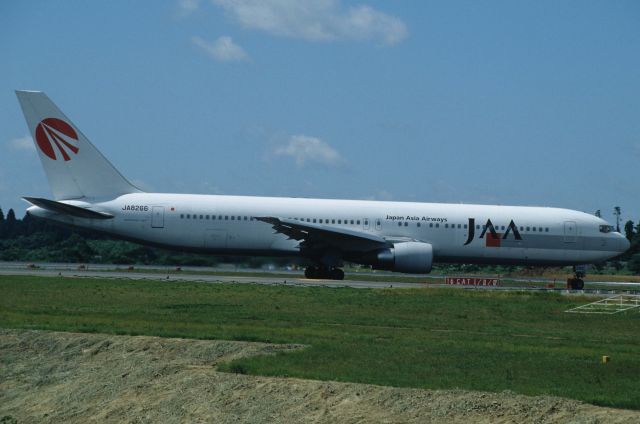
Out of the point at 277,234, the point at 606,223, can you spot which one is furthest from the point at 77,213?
the point at 606,223

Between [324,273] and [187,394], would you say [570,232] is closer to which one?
[324,273]

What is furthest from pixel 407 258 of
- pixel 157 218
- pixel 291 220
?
pixel 157 218

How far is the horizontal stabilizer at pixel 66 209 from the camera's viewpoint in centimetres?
4188

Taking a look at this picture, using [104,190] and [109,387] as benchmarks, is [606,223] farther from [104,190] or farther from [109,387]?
[109,387]

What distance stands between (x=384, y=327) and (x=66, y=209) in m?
23.4

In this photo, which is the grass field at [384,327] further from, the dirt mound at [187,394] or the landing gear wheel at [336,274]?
the landing gear wheel at [336,274]

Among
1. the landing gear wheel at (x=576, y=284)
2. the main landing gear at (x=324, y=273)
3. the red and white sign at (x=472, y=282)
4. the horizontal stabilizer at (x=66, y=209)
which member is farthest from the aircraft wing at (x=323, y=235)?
the landing gear wheel at (x=576, y=284)

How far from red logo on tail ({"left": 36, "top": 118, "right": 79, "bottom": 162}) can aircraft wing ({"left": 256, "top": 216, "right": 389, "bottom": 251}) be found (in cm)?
1021

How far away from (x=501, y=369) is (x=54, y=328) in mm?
11533

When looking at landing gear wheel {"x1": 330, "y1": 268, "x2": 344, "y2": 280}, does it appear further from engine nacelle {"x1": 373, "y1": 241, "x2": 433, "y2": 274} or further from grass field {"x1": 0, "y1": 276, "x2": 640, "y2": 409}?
grass field {"x1": 0, "y1": 276, "x2": 640, "y2": 409}

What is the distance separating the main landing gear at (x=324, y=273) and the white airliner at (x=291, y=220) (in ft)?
0.19

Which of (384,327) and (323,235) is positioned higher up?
(323,235)

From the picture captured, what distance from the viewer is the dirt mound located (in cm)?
1436

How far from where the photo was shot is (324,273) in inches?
1778
